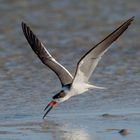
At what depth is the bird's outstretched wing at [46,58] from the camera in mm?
9883

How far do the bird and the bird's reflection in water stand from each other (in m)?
0.42

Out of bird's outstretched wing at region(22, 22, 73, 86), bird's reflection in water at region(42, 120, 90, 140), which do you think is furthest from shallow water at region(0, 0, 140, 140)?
bird's outstretched wing at region(22, 22, 73, 86)

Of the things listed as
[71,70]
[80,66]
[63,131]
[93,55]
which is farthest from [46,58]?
[71,70]

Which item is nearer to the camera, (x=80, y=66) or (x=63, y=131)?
(x=63, y=131)

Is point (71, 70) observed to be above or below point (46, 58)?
below

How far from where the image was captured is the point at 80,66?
9438 millimetres

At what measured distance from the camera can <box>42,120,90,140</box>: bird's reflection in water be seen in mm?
8359

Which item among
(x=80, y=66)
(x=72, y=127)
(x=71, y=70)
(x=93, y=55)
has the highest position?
(x=93, y=55)

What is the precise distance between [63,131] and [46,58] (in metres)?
1.55

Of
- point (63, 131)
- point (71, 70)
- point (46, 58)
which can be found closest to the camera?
point (63, 131)

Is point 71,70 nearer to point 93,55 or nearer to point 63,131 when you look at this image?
point 93,55

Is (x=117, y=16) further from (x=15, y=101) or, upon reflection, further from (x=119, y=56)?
(x=15, y=101)

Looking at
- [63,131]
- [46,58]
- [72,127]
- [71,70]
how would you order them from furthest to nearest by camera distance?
1. [71,70]
2. [46,58]
3. [72,127]
4. [63,131]

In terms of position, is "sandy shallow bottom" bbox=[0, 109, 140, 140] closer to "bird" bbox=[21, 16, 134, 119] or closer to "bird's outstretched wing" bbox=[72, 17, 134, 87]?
"bird" bbox=[21, 16, 134, 119]
